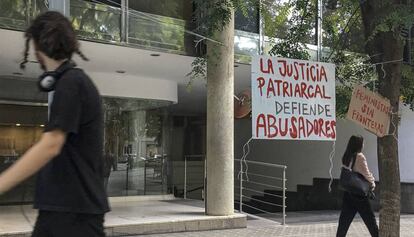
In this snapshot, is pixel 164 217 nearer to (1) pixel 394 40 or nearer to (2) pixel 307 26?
(2) pixel 307 26

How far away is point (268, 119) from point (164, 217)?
498 cm

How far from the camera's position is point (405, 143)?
15.7m

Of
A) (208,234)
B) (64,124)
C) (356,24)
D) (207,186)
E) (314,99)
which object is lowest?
(208,234)

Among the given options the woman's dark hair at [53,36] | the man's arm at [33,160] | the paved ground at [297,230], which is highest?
the woman's dark hair at [53,36]

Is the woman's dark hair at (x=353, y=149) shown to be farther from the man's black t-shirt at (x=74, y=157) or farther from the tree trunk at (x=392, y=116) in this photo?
the man's black t-shirt at (x=74, y=157)

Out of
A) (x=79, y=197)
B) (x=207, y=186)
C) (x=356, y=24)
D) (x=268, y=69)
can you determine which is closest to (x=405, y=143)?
(x=207, y=186)

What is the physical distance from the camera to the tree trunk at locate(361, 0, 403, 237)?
627 centimetres

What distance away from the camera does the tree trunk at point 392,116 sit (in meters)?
6.27

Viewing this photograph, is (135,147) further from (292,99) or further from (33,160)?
(33,160)

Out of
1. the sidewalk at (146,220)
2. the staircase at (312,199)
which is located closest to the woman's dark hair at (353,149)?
the sidewalk at (146,220)

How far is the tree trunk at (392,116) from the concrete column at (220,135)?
4.53 meters

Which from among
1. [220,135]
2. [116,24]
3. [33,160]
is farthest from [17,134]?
[33,160]

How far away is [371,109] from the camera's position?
21.1ft

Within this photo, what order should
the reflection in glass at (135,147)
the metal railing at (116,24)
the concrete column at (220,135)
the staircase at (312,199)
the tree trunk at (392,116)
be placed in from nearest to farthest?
the tree trunk at (392,116) < the metal railing at (116,24) < the concrete column at (220,135) < the reflection in glass at (135,147) < the staircase at (312,199)
